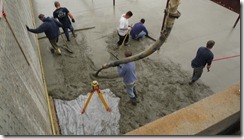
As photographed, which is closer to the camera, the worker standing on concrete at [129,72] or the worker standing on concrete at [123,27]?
the worker standing on concrete at [129,72]

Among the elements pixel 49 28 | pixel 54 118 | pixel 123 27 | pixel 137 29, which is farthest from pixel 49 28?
pixel 137 29

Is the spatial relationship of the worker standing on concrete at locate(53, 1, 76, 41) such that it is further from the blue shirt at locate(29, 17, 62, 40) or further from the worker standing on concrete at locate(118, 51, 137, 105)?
the worker standing on concrete at locate(118, 51, 137, 105)

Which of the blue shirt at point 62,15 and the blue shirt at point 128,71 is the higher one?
the blue shirt at point 62,15

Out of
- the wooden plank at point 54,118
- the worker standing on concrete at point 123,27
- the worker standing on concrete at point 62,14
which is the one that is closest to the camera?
the wooden plank at point 54,118

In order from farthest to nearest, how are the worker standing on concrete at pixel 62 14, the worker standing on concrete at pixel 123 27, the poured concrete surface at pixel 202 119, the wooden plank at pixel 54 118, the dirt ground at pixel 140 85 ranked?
the worker standing on concrete at pixel 62 14 < the worker standing on concrete at pixel 123 27 < the dirt ground at pixel 140 85 < the wooden plank at pixel 54 118 < the poured concrete surface at pixel 202 119

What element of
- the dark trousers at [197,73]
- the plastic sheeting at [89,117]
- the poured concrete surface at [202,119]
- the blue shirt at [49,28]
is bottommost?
the plastic sheeting at [89,117]

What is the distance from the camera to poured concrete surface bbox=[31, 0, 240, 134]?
16.3ft

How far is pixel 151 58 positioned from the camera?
6109 millimetres

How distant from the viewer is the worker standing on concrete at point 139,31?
654 cm

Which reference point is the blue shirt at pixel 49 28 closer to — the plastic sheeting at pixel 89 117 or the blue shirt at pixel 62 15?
the blue shirt at pixel 62 15

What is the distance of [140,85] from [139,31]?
2.16 meters

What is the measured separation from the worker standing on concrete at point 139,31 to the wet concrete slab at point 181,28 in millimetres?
492

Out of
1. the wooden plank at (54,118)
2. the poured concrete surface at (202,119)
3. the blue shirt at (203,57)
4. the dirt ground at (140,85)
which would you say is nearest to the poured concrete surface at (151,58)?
the dirt ground at (140,85)

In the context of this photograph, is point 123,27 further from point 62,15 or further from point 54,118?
point 54,118
